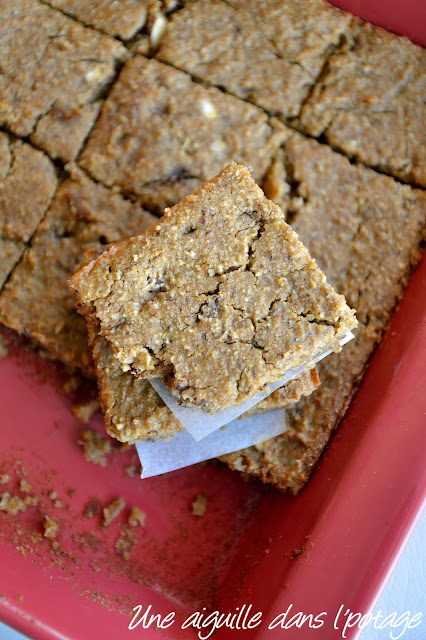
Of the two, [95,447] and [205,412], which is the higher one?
[205,412]

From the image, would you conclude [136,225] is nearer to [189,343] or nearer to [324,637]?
[189,343]

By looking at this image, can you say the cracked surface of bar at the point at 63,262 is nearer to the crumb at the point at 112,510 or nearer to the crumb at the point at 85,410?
the crumb at the point at 85,410

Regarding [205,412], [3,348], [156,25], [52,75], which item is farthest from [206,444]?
[156,25]

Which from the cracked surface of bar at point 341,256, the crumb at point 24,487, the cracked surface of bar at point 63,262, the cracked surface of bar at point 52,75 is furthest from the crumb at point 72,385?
the cracked surface of bar at point 52,75

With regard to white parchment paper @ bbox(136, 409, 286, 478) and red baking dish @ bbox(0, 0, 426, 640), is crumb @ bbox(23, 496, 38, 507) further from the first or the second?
white parchment paper @ bbox(136, 409, 286, 478)

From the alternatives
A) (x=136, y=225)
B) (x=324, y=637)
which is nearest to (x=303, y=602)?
(x=324, y=637)

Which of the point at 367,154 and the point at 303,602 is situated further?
the point at 367,154

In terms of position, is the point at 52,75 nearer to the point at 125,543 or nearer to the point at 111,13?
the point at 111,13
